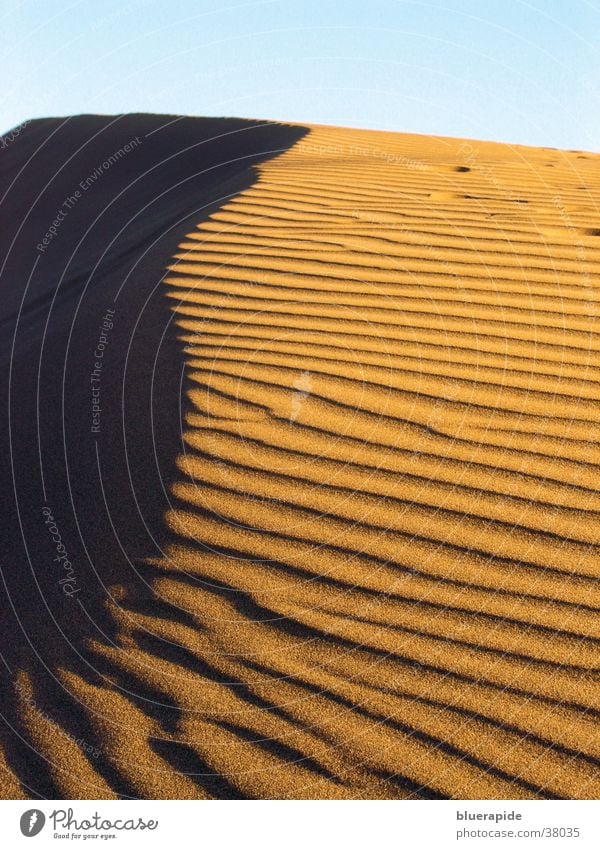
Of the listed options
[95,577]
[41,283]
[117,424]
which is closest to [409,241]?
[117,424]

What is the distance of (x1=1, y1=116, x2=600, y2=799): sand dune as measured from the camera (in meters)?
2.44
